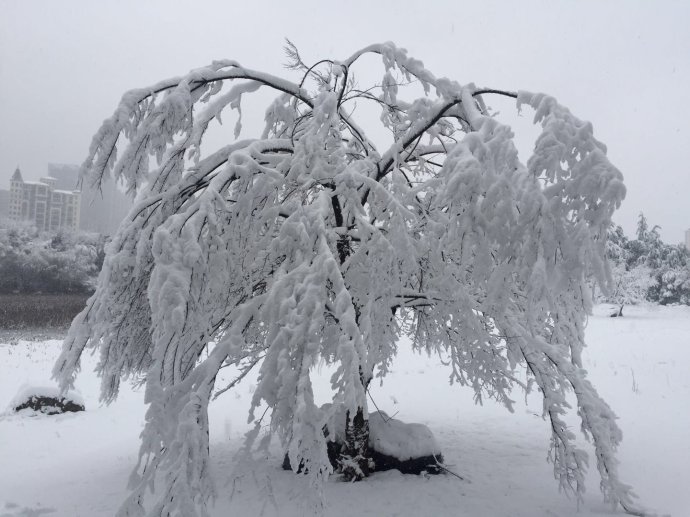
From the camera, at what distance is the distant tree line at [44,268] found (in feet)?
117

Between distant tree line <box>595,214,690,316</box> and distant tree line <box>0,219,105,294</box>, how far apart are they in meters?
38.1

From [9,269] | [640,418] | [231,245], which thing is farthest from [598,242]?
[9,269]

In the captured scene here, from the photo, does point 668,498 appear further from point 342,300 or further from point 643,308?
point 643,308

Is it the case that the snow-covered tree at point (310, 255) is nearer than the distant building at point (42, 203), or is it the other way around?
the snow-covered tree at point (310, 255)

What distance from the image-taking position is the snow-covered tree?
109 inches

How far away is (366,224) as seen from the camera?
3.37 metres

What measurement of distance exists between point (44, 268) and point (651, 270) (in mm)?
46243

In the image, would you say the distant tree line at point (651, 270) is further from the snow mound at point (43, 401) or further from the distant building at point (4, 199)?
the distant building at point (4, 199)

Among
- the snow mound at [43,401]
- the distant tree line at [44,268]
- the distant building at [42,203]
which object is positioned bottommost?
the snow mound at [43,401]

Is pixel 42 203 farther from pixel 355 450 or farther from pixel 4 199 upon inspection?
pixel 355 450

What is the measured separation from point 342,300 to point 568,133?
→ 1.79 metres

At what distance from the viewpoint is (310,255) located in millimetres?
3102

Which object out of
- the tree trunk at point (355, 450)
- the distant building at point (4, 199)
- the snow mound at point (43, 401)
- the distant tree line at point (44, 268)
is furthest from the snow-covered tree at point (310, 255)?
the distant building at point (4, 199)

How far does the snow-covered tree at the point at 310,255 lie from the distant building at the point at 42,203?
103m
